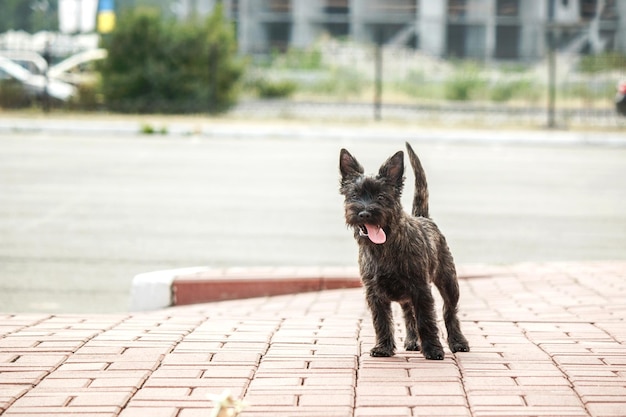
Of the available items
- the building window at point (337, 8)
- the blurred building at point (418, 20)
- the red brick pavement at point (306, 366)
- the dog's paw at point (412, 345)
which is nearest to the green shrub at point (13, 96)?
the red brick pavement at point (306, 366)

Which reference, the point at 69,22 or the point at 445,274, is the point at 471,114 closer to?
the point at 69,22

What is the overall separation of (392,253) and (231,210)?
25.2 ft

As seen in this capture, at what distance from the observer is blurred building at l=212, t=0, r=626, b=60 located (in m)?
61.5

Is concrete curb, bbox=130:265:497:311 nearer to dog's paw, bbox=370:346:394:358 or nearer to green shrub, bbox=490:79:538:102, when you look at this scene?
dog's paw, bbox=370:346:394:358

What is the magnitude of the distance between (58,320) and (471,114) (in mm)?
24420

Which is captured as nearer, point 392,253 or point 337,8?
point 392,253

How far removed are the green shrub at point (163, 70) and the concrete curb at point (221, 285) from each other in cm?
2075

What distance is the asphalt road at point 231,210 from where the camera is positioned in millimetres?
9414

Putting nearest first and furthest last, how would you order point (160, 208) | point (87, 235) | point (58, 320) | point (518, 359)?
point (518, 359) → point (58, 320) → point (87, 235) → point (160, 208)

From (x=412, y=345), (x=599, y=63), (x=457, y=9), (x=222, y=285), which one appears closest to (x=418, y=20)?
(x=457, y=9)

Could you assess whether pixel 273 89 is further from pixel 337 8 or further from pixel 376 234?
pixel 337 8

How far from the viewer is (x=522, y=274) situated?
27.0ft

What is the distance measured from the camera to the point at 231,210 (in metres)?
12.4

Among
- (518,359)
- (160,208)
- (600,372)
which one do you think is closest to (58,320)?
(518,359)
